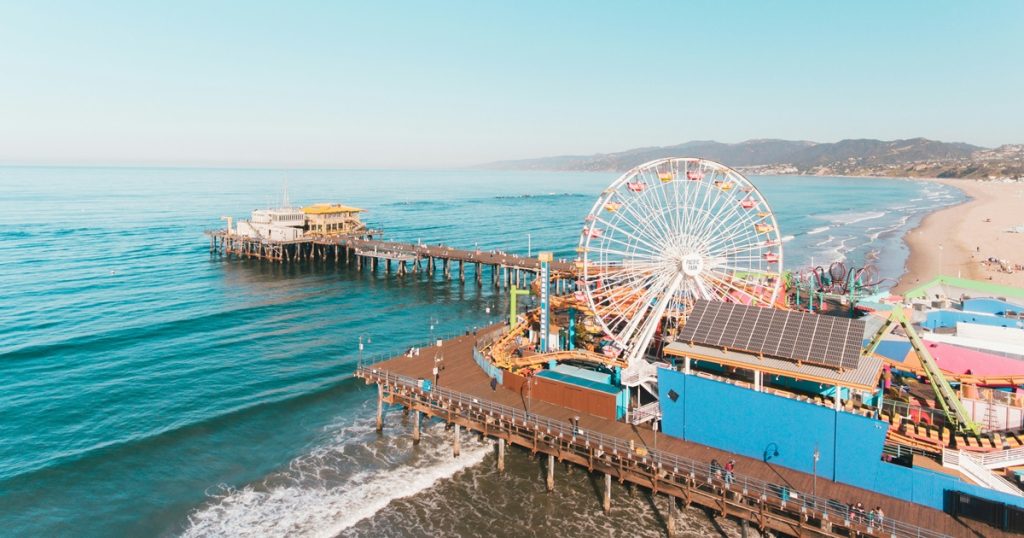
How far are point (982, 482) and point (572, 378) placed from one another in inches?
781

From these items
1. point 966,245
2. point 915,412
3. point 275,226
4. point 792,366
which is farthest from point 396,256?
point 966,245

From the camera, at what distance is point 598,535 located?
30.6m

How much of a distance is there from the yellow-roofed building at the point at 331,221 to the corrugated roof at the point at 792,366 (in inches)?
3482

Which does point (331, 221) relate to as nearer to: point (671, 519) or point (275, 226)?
point (275, 226)

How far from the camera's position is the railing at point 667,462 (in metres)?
25.0

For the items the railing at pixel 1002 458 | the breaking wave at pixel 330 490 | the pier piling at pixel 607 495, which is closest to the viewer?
the railing at pixel 1002 458

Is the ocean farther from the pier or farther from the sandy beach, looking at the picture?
the sandy beach

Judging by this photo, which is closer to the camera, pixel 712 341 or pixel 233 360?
pixel 712 341

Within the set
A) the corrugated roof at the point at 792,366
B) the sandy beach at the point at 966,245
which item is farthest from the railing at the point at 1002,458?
the sandy beach at the point at 966,245

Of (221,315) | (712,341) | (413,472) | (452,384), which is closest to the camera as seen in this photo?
(712,341)

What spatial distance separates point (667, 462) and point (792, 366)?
776cm

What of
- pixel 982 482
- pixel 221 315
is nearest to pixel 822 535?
pixel 982 482

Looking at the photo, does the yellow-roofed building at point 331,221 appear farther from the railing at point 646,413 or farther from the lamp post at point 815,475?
the lamp post at point 815,475

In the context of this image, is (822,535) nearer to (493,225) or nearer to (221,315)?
(221,315)
